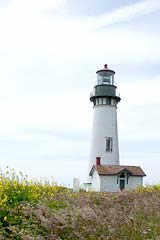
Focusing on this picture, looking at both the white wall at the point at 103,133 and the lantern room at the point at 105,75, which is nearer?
the white wall at the point at 103,133

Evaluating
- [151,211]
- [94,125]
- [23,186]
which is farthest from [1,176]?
[94,125]

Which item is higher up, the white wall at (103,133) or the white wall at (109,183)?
the white wall at (103,133)

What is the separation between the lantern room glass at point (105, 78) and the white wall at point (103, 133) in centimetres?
174

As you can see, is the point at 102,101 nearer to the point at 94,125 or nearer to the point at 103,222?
the point at 94,125

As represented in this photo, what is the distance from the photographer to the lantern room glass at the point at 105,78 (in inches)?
1235

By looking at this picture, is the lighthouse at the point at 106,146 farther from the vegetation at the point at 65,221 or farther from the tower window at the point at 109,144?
the vegetation at the point at 65,221

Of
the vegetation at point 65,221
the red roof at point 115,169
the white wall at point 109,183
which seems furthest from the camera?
the white wall at point 109,183

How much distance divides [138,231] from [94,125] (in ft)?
87.0

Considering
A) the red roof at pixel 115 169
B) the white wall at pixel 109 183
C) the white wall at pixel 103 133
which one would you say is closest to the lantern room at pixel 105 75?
the white wall at pixel 103 133

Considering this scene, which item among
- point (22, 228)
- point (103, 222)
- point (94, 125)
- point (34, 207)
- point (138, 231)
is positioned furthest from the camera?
point (94, 125)

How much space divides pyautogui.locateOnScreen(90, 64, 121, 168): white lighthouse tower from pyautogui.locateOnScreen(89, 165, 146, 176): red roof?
1.49ft

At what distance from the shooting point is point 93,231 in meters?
4.95

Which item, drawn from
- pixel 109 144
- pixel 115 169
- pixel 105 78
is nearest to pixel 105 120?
pixel 109 144

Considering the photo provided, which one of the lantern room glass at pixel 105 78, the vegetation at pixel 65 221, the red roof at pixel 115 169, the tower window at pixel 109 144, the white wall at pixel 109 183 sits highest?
the lantern room glass at pixel 105 78
